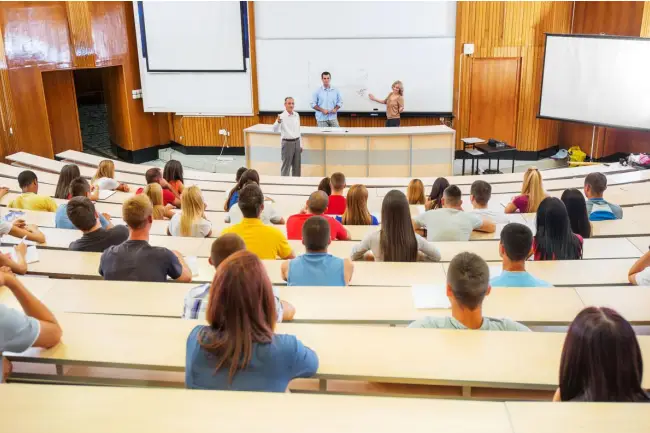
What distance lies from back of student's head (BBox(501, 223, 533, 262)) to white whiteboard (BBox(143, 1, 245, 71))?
319 inches

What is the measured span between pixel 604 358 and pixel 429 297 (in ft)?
3.71

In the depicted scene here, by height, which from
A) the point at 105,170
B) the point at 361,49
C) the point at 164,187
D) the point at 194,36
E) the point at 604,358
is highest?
the point at 194,36

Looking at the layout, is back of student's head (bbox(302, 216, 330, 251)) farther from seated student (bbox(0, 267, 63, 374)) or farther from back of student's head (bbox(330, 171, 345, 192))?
back of student's head (bbox(330, 171, 345, 192))

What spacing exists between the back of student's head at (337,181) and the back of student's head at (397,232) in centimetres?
152

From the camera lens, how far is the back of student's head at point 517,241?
3.12 meters

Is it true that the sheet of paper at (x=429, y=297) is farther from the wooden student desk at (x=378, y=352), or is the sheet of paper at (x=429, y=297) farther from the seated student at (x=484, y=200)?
the seated student at (x=484, y=200)

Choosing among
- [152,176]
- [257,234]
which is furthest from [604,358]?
[152,176]

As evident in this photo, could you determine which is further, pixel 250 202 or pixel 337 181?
pixel 337 181

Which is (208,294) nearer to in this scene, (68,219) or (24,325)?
(24,325)

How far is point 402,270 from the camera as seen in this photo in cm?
350

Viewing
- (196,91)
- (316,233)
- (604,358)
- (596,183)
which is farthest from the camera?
(196,91)

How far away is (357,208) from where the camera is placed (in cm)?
490

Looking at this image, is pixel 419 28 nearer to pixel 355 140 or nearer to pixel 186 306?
pixel 355 140

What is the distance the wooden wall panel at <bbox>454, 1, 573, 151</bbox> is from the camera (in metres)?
9.96
